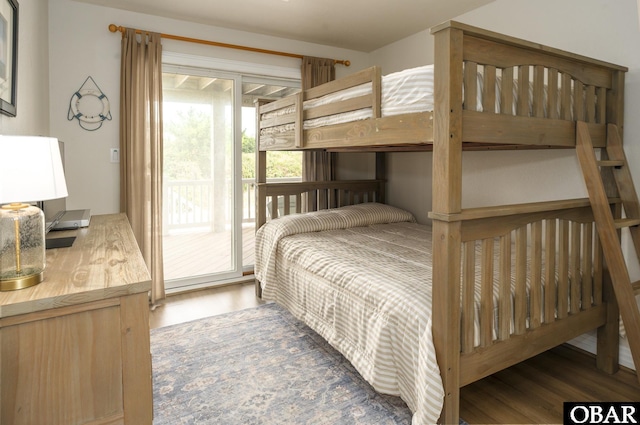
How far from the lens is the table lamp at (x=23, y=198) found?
1.05 m

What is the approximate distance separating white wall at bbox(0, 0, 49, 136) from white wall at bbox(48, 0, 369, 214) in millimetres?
123

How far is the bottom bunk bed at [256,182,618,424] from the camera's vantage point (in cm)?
161

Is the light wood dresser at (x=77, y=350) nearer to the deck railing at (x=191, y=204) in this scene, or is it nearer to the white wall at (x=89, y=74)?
the white wall at (x=89, y=74)

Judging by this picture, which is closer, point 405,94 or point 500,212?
point 500,212

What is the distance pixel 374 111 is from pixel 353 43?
2380 millimetres

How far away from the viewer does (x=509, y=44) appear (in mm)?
1621

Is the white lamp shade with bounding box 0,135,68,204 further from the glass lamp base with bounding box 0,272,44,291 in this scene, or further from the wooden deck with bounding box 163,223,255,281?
the wooden deck with bounding box 163,223,255,281

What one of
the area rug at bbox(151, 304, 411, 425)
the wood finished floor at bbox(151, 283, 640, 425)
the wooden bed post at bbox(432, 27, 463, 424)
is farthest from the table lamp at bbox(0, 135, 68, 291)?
the wood finished floor at bbox(151, 283, 640, 425)

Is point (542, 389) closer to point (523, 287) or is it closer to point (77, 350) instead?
point (523, 287)

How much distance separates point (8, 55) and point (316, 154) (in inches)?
106

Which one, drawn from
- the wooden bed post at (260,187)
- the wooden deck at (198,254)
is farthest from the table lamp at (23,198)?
the wooden deck at (198,254)

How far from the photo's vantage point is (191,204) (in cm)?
370

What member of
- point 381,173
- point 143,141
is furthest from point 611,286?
point 143,141

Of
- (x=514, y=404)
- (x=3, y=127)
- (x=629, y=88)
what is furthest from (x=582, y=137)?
(x=3, y=127)
